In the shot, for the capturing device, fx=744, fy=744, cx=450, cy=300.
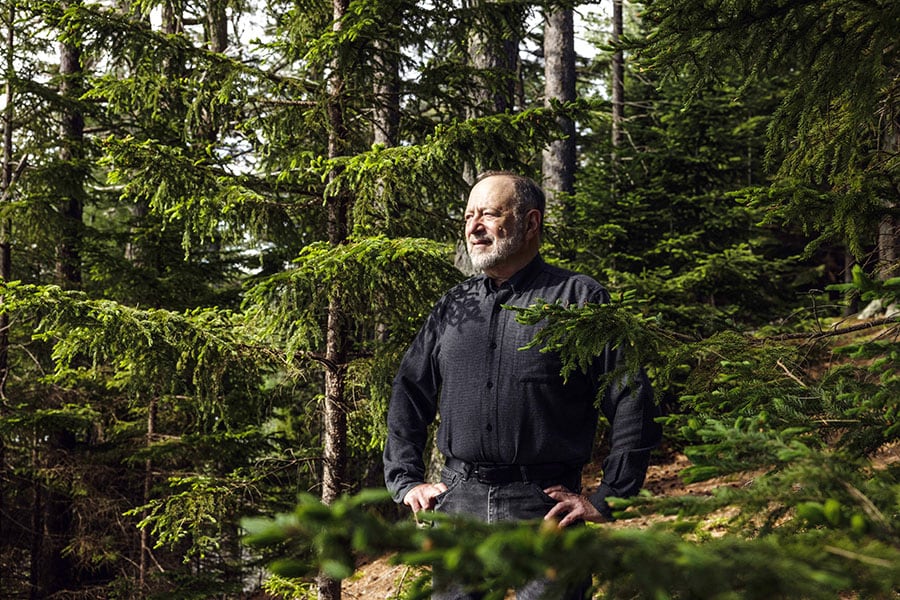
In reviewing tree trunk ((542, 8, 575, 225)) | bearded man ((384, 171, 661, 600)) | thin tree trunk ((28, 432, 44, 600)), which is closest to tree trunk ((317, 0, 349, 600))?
bearded man ((384, 171, 661, 600))

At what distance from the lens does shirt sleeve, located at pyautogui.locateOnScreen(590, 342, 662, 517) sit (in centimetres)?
296

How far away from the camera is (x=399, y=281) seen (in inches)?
197

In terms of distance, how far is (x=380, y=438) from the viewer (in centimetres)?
537

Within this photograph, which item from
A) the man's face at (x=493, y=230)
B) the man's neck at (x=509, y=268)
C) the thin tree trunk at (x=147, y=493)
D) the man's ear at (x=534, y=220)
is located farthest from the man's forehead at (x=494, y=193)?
the thin tree trunk at (x=147, y=493)

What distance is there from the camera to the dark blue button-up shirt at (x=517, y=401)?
117 inches

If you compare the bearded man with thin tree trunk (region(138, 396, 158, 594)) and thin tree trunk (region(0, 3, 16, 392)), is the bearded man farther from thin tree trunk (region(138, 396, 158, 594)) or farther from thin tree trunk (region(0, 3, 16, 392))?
thin tree trunk (region(0, 3, 16, 392))

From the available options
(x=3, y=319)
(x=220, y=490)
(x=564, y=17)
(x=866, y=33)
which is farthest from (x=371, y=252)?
(x=564, y=17)

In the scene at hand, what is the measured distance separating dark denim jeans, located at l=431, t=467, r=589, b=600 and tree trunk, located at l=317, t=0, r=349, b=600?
216 cm

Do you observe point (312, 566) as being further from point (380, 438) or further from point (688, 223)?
point (688, 223)

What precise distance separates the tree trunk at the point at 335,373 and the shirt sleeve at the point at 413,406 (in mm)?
1610

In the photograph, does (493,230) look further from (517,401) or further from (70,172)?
(70,172)

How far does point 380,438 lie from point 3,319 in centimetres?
566

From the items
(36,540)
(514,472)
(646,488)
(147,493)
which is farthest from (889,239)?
(36,540)

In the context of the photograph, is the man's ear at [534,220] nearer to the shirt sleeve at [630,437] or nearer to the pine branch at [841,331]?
the shirt sleeve at [630,437]
